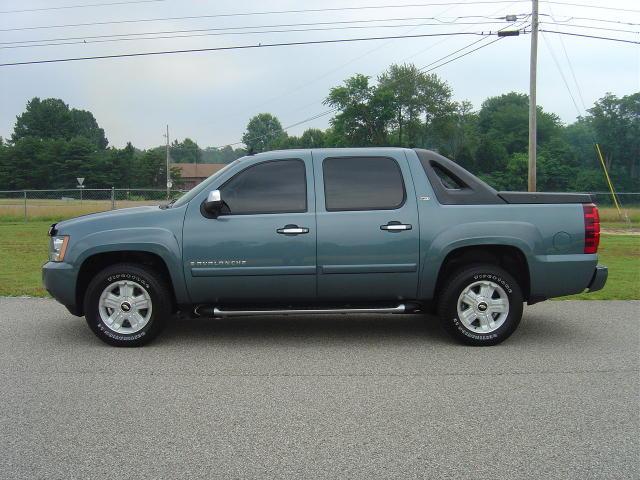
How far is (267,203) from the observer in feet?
19.4

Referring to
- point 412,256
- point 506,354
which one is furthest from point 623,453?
point 412,256

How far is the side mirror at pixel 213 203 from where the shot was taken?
18.4 feet

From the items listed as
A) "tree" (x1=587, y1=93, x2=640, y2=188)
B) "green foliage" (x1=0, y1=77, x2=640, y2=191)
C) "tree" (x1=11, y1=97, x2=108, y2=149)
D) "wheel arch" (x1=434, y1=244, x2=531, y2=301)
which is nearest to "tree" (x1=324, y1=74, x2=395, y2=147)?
"green foliage" (x1=0, y1=77, x2=640, y2=191)

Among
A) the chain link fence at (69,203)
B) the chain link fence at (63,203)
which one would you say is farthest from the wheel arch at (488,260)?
the chain link fence at (69,203)

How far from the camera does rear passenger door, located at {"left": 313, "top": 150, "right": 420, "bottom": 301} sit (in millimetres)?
5762

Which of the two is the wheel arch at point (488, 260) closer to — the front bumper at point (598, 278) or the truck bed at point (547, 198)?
the truck bed at point (547, 198)

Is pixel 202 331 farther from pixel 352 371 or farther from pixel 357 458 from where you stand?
pixel 357 458

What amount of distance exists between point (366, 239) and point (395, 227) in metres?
0.30

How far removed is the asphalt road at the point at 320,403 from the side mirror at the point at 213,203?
1.32 meters

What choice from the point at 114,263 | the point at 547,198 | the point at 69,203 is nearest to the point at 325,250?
the point at 114,263

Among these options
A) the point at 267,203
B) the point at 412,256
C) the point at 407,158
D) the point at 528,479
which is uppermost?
the point at 407,158

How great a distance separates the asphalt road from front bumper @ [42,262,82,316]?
1.64 feet

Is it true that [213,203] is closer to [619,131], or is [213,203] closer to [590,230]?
[590,230]

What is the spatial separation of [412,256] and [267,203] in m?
1.48
